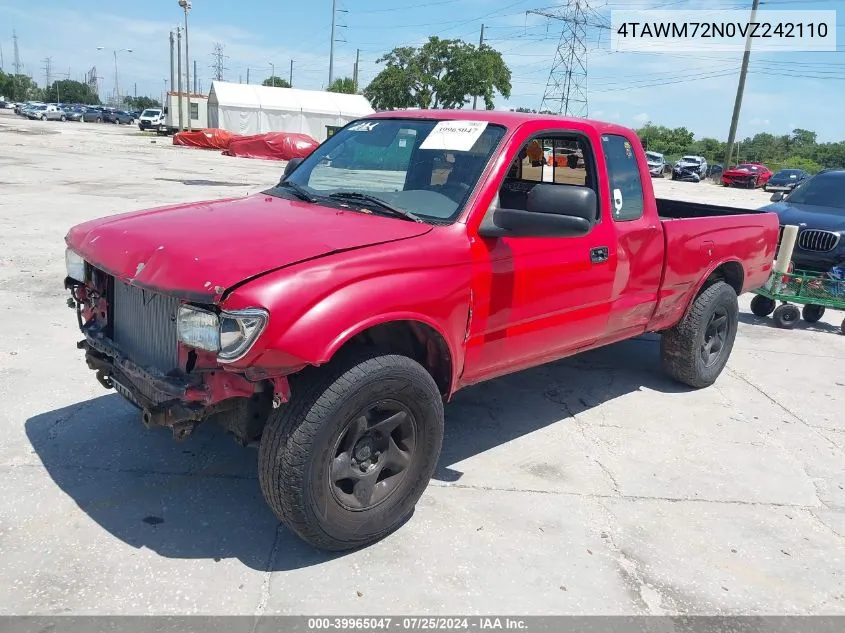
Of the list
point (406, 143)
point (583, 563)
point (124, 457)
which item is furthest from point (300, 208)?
point (583, 563)

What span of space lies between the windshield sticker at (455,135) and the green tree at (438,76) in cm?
4324

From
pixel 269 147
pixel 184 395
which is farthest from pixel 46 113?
pixel 184 395

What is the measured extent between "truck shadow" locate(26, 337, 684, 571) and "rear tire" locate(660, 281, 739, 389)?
0.49m

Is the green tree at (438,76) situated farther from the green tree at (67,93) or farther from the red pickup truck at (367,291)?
the green tree at (67,93)

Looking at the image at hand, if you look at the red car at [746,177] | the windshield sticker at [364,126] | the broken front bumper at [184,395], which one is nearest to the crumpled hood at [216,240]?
the broken front bumper at [184,395]

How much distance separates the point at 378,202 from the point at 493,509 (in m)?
1.72

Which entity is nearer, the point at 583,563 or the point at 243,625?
the point at 243,625

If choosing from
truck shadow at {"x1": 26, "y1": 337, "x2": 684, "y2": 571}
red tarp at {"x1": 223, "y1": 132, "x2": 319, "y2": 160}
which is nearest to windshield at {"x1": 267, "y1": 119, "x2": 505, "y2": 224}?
truck shadow at {"x1": 26, "y1": 337, "x2": 684, "y2": 571}

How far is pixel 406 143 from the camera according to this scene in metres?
4.05

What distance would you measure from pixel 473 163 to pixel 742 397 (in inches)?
131

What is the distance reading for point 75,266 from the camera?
3.55 metres

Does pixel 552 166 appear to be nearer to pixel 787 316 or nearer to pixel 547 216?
pixel 547 216

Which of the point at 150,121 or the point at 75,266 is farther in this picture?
the point at 150,121

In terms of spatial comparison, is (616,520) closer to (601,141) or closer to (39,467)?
(601,141)
